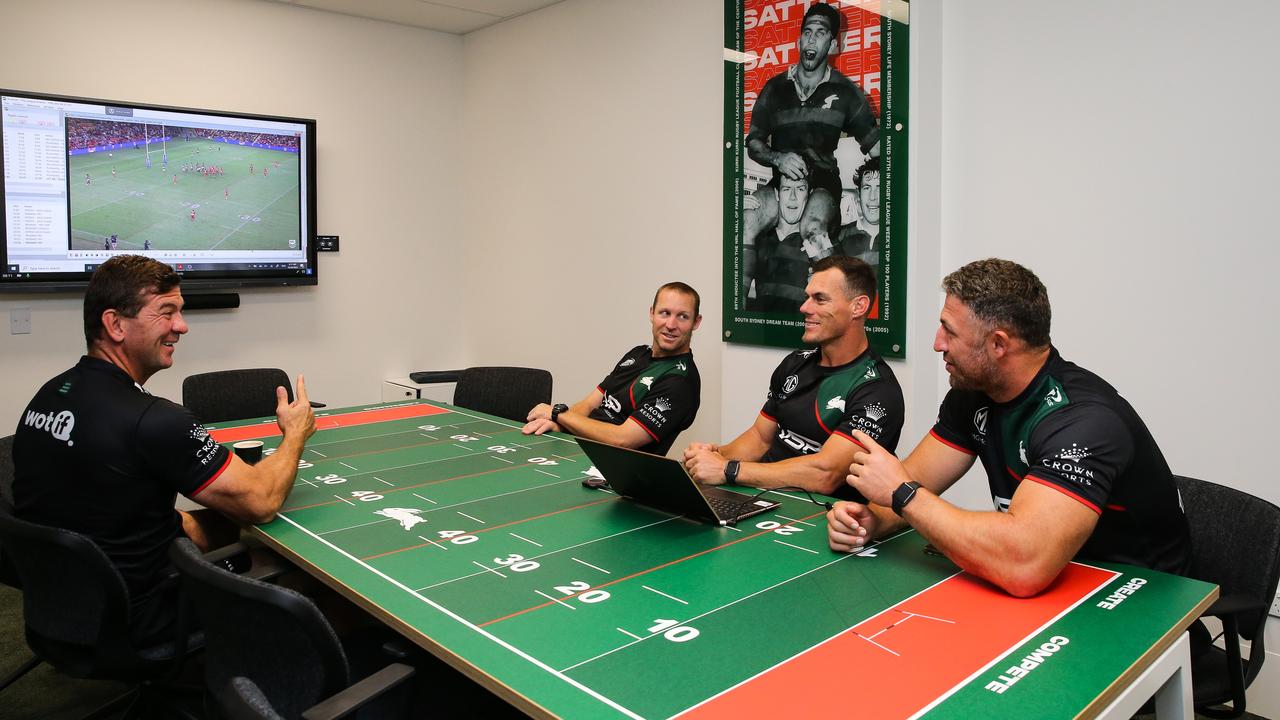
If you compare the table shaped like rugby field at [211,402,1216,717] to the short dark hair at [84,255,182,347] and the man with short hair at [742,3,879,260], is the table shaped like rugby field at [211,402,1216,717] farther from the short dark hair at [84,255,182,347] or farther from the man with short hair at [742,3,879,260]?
the man with short hair at [742,3,879,260]

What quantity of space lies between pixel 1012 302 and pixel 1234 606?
31.1 inches

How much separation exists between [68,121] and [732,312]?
356 cm

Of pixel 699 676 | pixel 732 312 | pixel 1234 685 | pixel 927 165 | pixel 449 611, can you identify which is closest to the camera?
pixel 699 676

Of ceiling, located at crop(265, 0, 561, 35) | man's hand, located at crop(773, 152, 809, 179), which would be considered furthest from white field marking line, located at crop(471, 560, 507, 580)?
ceiling, located at crop(265, 0, 561, 35)

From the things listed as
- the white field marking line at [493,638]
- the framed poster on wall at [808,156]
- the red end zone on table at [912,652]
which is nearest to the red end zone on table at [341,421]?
the white field marking line at [493,638]

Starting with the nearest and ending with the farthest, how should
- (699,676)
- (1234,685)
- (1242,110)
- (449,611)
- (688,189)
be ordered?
1. (699,676)
2. (449,611)
3. (1234,685)
4. (1242,110)
5. (688,189)

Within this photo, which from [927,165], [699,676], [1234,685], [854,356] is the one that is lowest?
[1234,685]

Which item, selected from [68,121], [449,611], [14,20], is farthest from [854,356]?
[14,20]

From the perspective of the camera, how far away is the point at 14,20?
468 centimetres

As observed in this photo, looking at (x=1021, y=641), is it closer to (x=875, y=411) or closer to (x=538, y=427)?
(x=875, y=411)

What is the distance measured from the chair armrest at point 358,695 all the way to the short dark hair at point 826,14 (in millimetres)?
3220

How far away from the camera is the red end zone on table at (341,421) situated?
3.42 metres

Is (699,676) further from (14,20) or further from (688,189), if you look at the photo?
(14,20)

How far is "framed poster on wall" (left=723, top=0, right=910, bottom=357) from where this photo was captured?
372 cm
